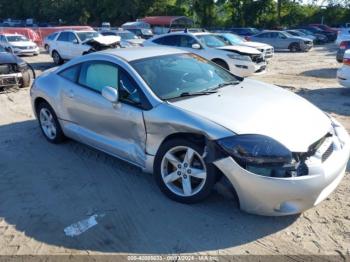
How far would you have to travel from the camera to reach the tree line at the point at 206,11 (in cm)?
5272

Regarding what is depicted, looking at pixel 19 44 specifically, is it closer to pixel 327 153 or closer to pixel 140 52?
pixel 140 52

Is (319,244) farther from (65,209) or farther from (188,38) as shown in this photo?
(188,38)

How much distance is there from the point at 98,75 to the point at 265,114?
225cm

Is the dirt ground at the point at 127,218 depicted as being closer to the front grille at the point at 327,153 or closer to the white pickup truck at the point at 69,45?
the front grille at the point at 327,153

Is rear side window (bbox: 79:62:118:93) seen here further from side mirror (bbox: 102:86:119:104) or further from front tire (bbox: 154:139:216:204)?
front tire (bbox: 154:139:216:204)

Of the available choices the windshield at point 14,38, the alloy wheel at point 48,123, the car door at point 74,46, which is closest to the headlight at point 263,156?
the alloy wheel at point 48,123

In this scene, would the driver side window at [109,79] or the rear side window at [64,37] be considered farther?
the rear side window at [64,37]

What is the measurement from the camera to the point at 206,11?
57.4 m

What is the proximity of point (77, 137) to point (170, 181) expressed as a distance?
1862 millimetres

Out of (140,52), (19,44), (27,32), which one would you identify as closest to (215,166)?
(140,52)

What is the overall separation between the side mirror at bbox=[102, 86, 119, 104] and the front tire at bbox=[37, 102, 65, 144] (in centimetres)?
165

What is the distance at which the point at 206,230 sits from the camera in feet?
11.6

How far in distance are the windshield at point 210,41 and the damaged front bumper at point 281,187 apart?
405 inches

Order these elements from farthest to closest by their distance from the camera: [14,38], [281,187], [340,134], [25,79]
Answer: [14,38] → [25,79] → [340,134] → [281,187]
